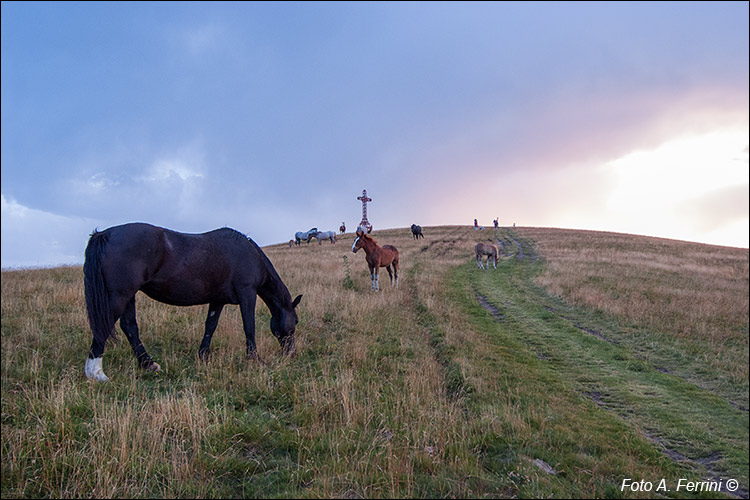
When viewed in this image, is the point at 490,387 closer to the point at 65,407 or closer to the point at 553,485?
the point at 553,485

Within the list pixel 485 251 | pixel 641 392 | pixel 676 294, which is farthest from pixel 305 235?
pixel 641 392

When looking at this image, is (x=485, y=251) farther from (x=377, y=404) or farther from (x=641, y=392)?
(x=377, y=404)

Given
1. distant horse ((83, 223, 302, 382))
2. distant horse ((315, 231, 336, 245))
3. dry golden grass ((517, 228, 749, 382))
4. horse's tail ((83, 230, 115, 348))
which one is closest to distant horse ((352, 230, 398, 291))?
dry golden grass ((517, 228, 749, 382))

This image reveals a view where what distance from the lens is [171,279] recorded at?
6152mm

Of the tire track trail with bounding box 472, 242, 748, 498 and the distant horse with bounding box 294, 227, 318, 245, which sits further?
the distant horse with bounding box 294, 227, 318, 245

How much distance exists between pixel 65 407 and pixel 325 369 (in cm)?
343

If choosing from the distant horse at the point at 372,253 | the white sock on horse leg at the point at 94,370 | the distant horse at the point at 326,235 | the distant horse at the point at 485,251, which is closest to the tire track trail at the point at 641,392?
the distant horse at the point at 372,253

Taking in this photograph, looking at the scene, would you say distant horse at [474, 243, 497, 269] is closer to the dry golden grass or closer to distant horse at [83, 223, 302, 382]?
the dry golden grass

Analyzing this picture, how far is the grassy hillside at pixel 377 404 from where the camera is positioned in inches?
134

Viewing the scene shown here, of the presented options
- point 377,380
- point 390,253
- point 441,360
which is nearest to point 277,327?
point 377,380

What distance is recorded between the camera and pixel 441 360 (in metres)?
7.64

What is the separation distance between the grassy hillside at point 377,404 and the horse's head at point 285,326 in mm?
251

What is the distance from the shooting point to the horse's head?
7.44 m

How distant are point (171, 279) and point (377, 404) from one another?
12.6 ft
